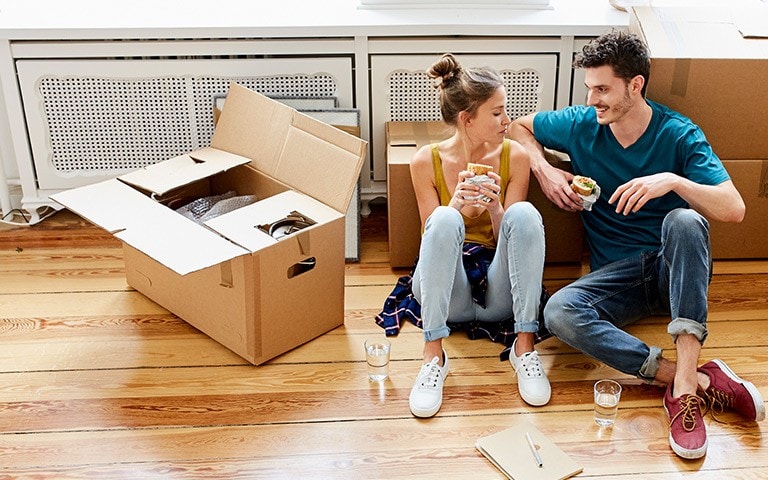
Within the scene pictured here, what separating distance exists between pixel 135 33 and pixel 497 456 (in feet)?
6.09

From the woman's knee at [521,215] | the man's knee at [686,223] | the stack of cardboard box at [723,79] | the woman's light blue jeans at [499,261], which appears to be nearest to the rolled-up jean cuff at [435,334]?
the woman's light blue jeans at [499,261]

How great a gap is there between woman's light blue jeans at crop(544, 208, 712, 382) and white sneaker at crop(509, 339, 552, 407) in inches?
4.2

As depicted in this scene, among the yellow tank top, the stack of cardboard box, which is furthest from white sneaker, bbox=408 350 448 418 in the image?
Answer: the stack of cardboard box

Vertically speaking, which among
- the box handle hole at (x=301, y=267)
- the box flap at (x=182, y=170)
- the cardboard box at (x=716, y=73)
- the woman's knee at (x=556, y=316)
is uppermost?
the cardboard box at (x=716, y=73)

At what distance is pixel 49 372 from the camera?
7.97ft

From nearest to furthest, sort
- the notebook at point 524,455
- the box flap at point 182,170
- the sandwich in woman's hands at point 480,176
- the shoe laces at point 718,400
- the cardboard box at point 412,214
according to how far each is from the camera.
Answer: the notebook at point 524,455 → the shoe laces at point 718,400 → the sandwich in woman's hands at point 480,176 → the box flap at point 182,170 → the cardboard box at point 412,214

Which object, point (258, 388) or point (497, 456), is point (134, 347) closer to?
point (258, 388)

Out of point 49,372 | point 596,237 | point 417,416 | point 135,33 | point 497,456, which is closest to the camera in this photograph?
point 497,456

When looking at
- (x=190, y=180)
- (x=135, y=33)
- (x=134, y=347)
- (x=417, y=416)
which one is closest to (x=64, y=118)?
(x=135, y=33)

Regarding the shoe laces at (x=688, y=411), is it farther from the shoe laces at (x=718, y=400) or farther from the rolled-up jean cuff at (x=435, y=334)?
the rolled-up jean cuff at (x=435, y=334)

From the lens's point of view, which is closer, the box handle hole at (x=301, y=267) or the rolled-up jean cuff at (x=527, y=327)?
the rolled-up jean cuff at (x=527, y=327)

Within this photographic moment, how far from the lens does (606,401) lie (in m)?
2.19

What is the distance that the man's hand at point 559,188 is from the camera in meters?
2.55

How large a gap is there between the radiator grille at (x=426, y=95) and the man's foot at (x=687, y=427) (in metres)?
1.30
